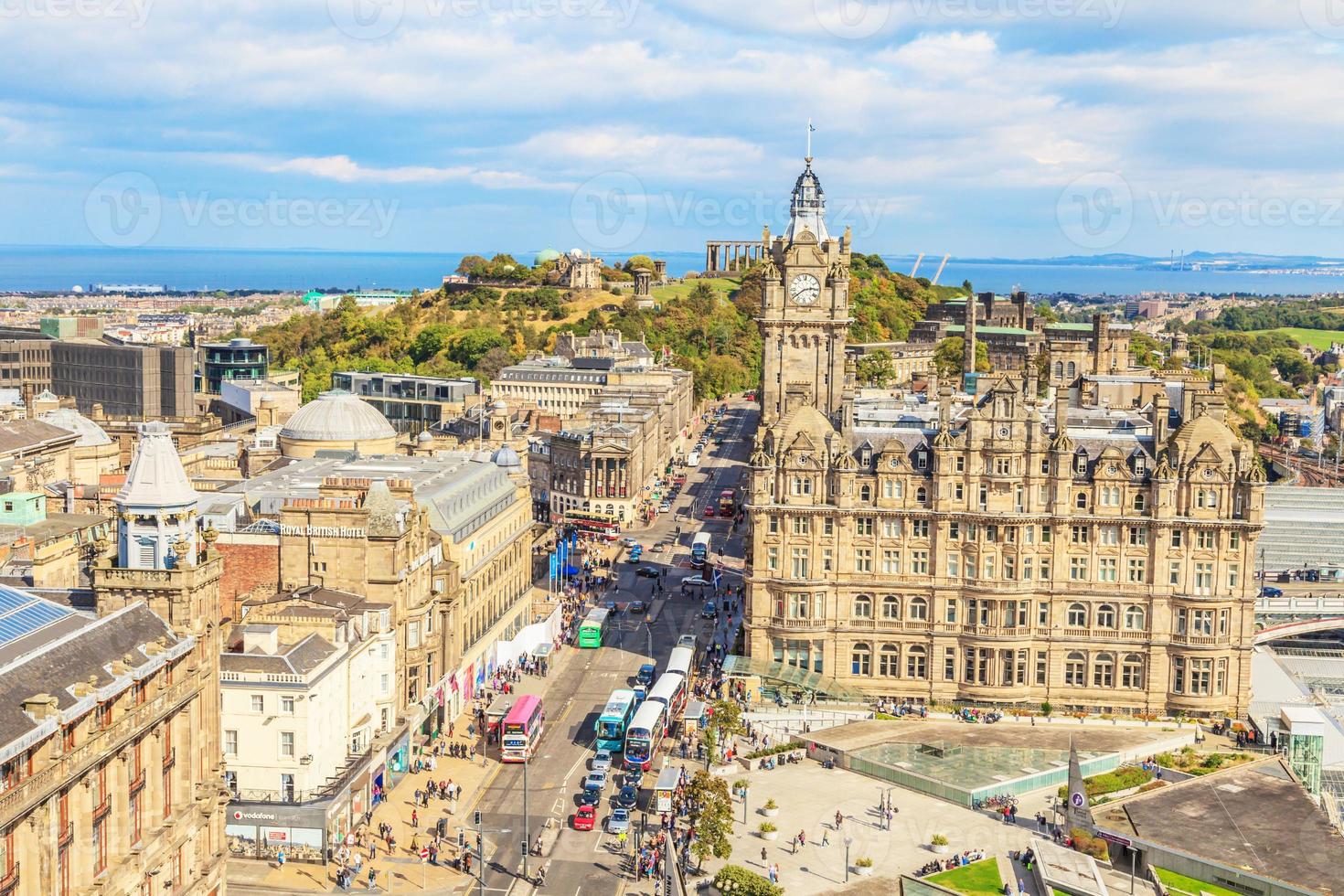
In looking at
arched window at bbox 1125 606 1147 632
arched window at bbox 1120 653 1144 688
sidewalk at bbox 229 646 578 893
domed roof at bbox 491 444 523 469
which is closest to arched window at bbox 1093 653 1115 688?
arched window at bbox 1120 653 1144 688

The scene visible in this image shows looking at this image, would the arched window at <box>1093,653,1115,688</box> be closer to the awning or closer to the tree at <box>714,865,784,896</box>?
the awning

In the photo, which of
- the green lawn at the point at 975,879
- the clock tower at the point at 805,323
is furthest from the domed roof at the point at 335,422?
the green lawn at the point at 975,879

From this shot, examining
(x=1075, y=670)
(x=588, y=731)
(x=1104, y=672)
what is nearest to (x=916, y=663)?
(x=1075, y=670)

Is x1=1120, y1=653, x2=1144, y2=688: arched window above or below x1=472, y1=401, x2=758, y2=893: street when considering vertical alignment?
above

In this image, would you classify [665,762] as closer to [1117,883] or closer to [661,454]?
[1117,883]

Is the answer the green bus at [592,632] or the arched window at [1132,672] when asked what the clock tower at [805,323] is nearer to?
the green bus at [592,632]
